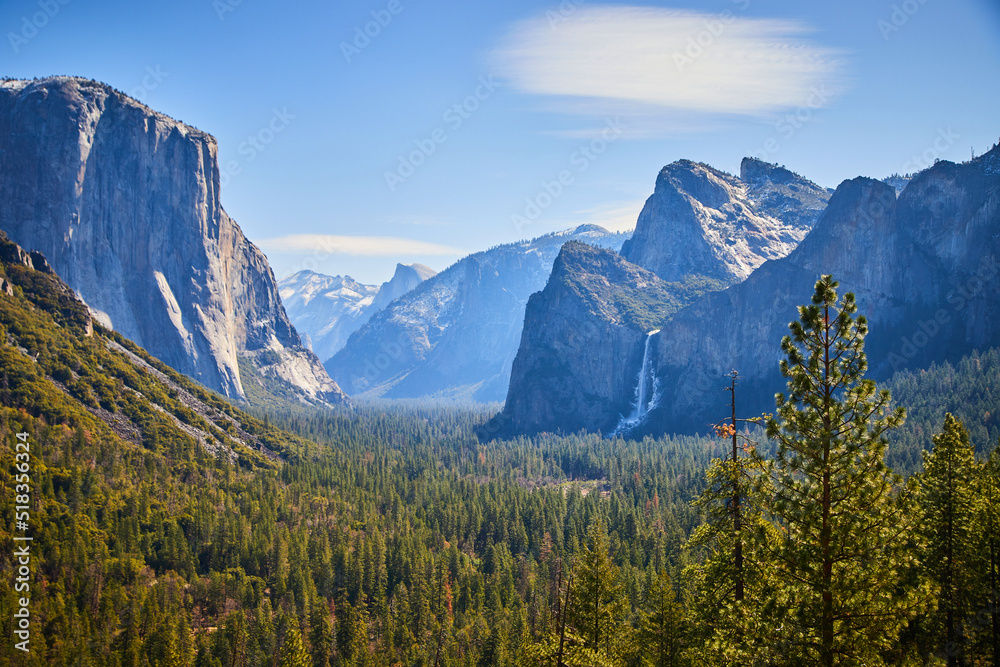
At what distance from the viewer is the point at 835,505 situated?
1986 cm

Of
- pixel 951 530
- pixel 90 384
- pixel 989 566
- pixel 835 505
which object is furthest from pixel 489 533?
pixel 835 505

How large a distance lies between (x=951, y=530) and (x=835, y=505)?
17.7 metres

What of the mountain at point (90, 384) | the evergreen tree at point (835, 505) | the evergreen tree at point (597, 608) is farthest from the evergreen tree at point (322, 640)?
the evergreen tree at point (835, 505)

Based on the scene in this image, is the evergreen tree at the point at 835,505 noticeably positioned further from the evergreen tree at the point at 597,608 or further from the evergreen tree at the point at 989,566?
the evergreen tree at the point at 597,608

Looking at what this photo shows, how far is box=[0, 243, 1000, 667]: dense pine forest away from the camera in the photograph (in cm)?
2008

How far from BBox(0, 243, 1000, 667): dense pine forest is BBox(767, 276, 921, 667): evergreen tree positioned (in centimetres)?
8

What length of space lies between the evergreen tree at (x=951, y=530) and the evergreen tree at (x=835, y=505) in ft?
48.2

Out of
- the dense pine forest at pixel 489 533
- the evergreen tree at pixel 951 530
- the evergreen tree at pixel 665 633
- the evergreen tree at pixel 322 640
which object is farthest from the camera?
the evergreen tree at pixel 322 640

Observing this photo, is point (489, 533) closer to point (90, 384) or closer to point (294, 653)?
point (294, 653)

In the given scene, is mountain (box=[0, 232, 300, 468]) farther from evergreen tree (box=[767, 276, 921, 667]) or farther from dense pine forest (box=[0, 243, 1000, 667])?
evergreen tree (box=[767, 276, 921, 667])

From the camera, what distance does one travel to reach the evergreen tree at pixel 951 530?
31.0 meters

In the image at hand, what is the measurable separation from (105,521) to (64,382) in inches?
2075

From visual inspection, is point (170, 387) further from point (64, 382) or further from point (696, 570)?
point (696, 570)

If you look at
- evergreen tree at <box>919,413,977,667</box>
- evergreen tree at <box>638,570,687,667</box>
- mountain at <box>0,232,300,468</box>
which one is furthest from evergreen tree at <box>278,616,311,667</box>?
mountain at <box>0,232,300,468</box>
